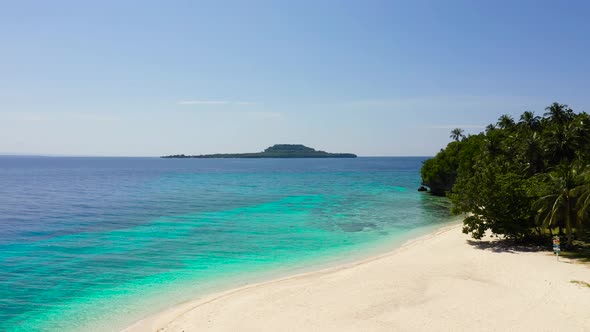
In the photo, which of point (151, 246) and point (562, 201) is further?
point (151, 246)

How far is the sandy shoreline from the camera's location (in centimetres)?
1877

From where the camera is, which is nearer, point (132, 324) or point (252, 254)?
point (132, 324)

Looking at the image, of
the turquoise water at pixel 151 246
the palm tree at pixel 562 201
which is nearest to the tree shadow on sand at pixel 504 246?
the palm tree at pixel 562 201

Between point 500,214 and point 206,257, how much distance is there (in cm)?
2671

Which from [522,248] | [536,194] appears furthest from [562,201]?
[522,248]

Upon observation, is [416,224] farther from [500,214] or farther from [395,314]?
[395,314]

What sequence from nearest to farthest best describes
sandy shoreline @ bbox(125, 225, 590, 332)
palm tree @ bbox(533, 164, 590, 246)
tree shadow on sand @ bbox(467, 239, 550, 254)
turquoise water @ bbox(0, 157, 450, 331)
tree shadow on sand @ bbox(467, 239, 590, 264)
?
1. sandy shoreline @ bbox(125, 225, 590, 332)
2. turquoise water @ bbox(0, 157, 450, 331)
3. palm tree @ bbox(533, 164, 590, 246)
4. tree shadow on sand @ bbox(467, 239, 590, 264)
5. tree shadow on sand @ bbox(467, 239, 550, 254)

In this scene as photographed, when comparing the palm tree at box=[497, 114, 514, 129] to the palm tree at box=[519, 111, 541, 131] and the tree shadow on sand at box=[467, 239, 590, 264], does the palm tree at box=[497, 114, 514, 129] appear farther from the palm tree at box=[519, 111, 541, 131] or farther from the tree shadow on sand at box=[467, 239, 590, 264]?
the tree shadow on sand at box=[467, 239, 590, 264]

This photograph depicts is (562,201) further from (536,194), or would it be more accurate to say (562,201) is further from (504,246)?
(504,246)

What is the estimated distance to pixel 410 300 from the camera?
71.5 feet

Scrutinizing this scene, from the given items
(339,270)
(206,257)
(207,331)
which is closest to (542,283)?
(339,270)

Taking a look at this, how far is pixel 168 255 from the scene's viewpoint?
114ft

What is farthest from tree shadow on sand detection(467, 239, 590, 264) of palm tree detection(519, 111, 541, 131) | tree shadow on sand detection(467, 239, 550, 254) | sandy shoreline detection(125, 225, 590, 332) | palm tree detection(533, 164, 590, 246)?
palm tree detection(519, 111, 541, 131)

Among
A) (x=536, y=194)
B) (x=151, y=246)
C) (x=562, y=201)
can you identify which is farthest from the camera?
(x=151, y=246)
